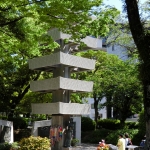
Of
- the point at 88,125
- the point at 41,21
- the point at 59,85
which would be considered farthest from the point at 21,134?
the point at 41,21

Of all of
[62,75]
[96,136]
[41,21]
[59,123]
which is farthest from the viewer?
[96,136]

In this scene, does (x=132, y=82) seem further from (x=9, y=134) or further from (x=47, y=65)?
(x=9, y=134)

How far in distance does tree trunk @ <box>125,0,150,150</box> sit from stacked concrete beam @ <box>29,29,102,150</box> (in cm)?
1543

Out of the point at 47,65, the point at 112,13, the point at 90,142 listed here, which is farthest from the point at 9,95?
the point at 112,13

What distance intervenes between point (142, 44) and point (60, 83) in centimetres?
1603

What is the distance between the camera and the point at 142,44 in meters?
8.57

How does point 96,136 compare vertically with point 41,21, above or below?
below

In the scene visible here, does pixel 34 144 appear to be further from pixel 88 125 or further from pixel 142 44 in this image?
pixel 88 125

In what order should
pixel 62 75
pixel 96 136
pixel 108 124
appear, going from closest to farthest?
pixel 62 75
pixel 96 136
pixel 108 124

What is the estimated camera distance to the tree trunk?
826 cm

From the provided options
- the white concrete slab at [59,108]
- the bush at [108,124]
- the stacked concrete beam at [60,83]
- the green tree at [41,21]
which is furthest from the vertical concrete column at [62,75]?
the bush at [108,124]

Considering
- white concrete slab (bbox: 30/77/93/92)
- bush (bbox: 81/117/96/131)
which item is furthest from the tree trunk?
bush (bbox: 81/117/96/131)

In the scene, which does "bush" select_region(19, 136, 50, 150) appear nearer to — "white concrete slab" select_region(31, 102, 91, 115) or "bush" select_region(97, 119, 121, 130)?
"white concrete slab" select_region(31, 102, 91, 115)

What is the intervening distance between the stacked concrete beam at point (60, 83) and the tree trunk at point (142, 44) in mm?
15429
